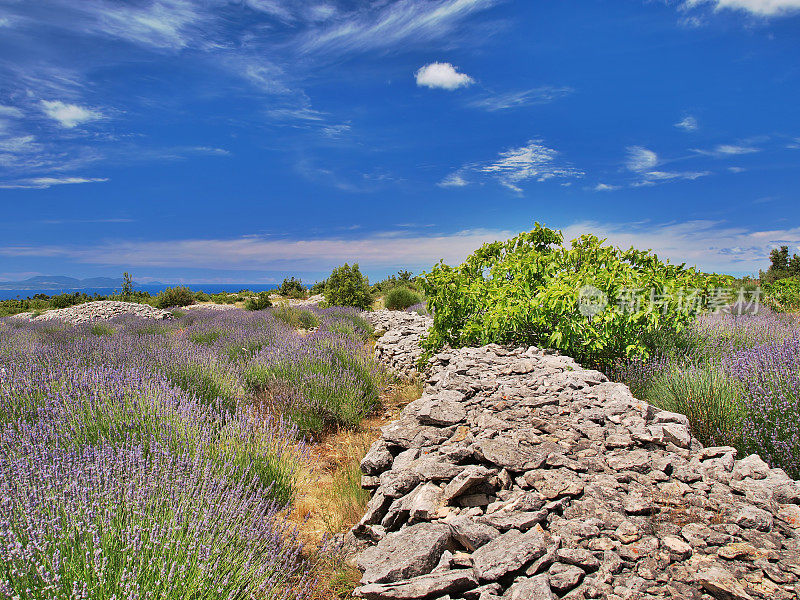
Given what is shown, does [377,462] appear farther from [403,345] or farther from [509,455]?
[403,345]

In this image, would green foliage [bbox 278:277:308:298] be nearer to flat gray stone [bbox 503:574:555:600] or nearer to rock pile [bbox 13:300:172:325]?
rock pile [bbox 13:300:172:325]

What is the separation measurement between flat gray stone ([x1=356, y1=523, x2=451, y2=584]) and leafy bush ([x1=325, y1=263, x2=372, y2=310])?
42.1 feet

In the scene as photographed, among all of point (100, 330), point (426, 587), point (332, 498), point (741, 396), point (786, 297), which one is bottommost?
point (332, 498)

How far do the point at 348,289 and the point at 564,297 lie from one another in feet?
35.5

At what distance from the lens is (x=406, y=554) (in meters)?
2.36

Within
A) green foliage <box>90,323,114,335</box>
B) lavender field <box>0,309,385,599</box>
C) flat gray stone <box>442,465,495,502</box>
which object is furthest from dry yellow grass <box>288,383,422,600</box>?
green foliage <box>90,323,114,335</box>

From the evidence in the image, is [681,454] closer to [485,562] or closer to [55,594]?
[485,562]

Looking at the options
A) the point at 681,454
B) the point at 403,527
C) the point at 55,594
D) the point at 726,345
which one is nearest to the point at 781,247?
the point at 726,345

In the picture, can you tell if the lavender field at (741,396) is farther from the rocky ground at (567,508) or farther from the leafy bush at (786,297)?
the leafy bush at (786,297)

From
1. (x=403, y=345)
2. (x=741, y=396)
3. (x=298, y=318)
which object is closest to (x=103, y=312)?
(x=298, y=318)

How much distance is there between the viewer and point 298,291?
2753 cm

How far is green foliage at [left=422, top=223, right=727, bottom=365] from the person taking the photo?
513cm

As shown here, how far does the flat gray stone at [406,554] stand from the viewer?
227 cm

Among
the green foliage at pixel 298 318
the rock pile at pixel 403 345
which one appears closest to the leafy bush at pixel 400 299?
the green foliage at pixel 298 318
